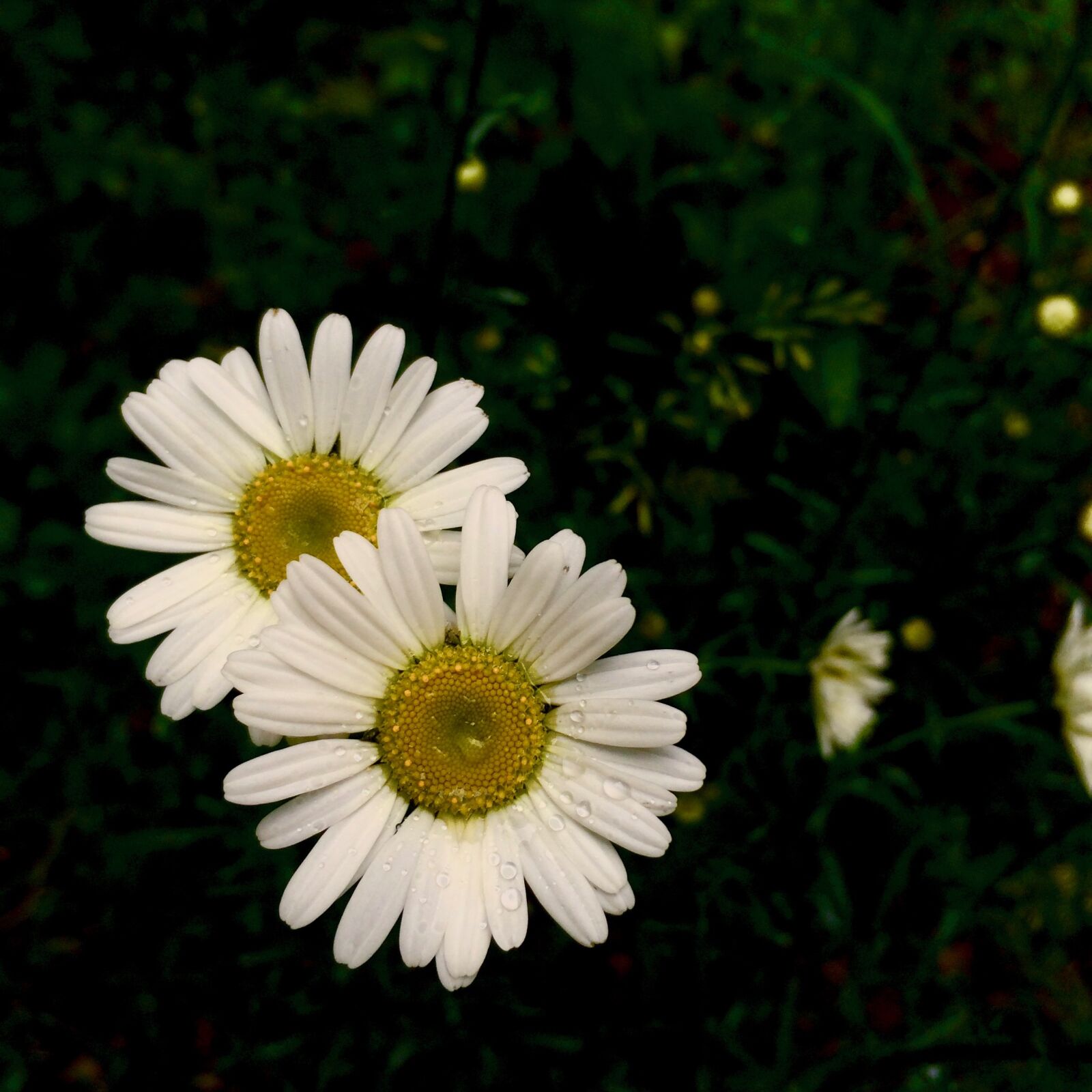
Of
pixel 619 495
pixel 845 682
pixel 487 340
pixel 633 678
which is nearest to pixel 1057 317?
pixel 845 682

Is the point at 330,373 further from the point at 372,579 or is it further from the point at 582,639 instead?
the point at 582,639

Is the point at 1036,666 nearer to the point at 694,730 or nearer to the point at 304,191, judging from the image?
the point at 694,730

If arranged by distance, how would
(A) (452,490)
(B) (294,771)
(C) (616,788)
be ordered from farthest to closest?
(A) (452,490)
(C) (616,788)
(B) (294,771)

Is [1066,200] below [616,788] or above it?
above

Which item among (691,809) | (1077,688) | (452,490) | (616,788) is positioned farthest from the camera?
(691,809)

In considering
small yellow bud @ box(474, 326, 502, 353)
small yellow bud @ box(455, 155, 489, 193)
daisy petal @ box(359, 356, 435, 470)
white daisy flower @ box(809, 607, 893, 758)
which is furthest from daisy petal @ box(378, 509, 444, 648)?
small yellow bud @ box(455, 155, 489, 193)

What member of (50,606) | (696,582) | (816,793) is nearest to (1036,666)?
(816,793)

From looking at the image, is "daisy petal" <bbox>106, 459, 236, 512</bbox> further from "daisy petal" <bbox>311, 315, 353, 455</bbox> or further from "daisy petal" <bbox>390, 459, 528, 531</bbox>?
"daisy petal" <bbox>390, 459, 528, 531</bbox>
